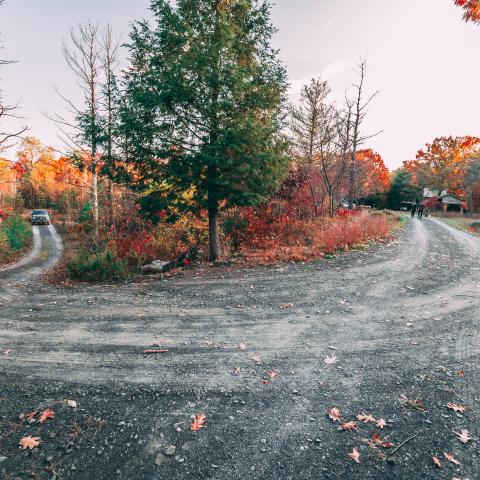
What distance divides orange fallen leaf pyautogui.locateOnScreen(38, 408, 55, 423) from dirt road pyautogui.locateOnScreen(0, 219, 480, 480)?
0.06 m

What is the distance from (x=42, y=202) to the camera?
163 feet

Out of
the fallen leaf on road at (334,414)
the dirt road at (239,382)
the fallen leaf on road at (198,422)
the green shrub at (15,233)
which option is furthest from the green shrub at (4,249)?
the fallen leaf on road at (334,414)

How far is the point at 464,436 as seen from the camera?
10.1ft

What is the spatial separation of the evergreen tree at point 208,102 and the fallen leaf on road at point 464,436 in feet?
24.0

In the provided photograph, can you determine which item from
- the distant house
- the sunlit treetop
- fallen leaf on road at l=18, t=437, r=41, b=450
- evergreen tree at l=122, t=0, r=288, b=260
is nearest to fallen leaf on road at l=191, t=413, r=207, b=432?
fallen leaf on road at l=18, t=437, r=41, b=450

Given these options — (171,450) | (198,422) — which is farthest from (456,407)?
(171,450)

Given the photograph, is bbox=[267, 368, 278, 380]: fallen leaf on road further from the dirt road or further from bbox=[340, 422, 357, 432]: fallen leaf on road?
bbox=[340, 422, 357, 432]: fallen leaf on road

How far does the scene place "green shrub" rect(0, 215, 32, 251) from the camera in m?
22.2

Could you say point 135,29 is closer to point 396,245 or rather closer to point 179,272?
point 179,272

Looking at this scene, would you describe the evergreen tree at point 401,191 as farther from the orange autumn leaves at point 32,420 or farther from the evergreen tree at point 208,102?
the orange autumn leaves at point 32,420

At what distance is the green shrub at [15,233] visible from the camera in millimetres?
22202

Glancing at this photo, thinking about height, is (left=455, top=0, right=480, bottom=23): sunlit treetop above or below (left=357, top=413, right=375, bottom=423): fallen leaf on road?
above

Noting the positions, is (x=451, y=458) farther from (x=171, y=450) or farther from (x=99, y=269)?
(x=99, y=269)

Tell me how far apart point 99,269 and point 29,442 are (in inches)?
289
